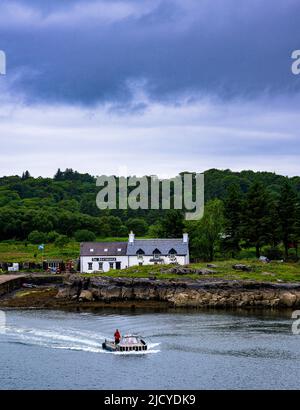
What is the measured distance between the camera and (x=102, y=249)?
12875 centimetres

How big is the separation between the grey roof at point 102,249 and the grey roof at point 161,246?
1621mm

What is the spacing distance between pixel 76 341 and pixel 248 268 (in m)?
39.8

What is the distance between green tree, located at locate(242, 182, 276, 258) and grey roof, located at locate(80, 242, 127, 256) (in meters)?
20.0

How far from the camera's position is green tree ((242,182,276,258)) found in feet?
419

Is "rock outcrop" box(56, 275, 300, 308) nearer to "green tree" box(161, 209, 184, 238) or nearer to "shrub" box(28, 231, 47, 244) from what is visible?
"green tree" box(161, 209, 184, 238)

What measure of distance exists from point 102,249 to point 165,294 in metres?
24.8

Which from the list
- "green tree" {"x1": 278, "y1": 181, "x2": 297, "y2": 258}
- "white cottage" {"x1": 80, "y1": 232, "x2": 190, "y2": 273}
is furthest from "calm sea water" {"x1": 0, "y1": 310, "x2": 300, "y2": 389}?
"green tree" {"x1": 278, "y1": 181, "x2": 297, "y2": 258}

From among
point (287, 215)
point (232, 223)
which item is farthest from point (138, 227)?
point (287, 215)

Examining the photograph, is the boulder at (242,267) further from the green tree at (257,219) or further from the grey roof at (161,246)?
the green tree at (257,219)

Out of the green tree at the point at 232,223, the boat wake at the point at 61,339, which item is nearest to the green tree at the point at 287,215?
the green tree at the point at 232,223

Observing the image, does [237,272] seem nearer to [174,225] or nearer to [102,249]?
[102,249]
